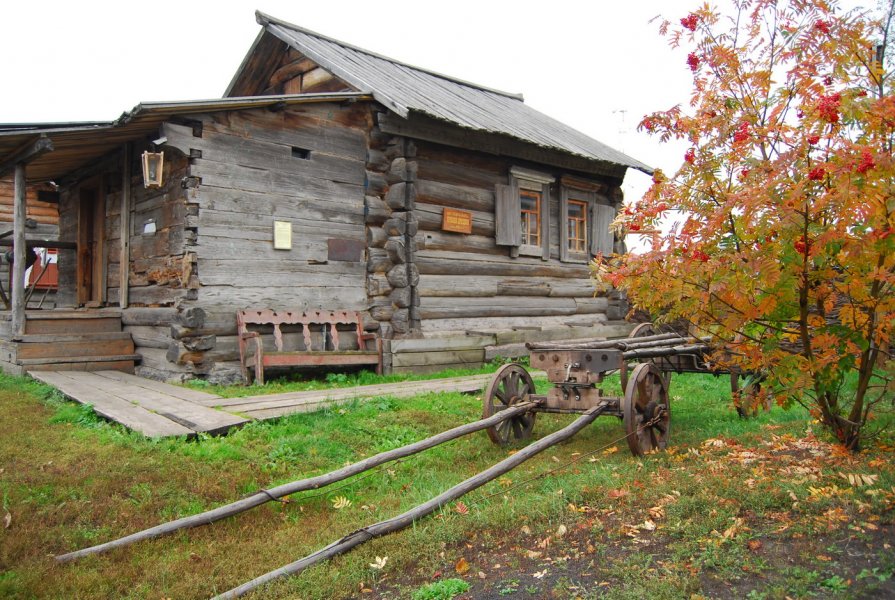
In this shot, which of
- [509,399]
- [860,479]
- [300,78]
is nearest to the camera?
[860,479]

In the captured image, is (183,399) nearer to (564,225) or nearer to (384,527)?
(384,527)

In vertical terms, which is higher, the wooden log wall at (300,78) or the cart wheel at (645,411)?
the wooden log wall at (300,78)

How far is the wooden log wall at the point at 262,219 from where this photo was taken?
8.72 metres

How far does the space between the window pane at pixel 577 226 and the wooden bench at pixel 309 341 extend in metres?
5.44

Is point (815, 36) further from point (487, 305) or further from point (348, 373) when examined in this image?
point (487, 305)

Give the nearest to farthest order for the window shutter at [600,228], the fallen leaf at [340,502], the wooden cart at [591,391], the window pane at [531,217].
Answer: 1. the fallen leaf at [340,502]
2. the wooden cart at [591,391]
3. the window pane at [531,217]
4. the window shutter at [600,228]

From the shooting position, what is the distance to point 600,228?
1395 centimetres

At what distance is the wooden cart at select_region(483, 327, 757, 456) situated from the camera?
18.0 feet

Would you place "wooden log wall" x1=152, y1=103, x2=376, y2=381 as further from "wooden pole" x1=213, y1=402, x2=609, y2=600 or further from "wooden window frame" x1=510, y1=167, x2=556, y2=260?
"wooden pole" x1=213, y1=402, x2=609, y2=600

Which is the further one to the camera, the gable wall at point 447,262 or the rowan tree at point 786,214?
the gable wall at point 447,262

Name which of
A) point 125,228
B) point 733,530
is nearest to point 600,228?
point 125,228

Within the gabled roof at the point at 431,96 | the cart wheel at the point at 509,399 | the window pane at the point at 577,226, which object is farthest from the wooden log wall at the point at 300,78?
the cart wheel at the point at 509,399

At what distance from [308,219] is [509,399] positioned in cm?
504

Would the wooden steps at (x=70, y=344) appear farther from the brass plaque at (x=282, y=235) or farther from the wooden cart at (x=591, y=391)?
the wooden cart at (x=591, y=391)
